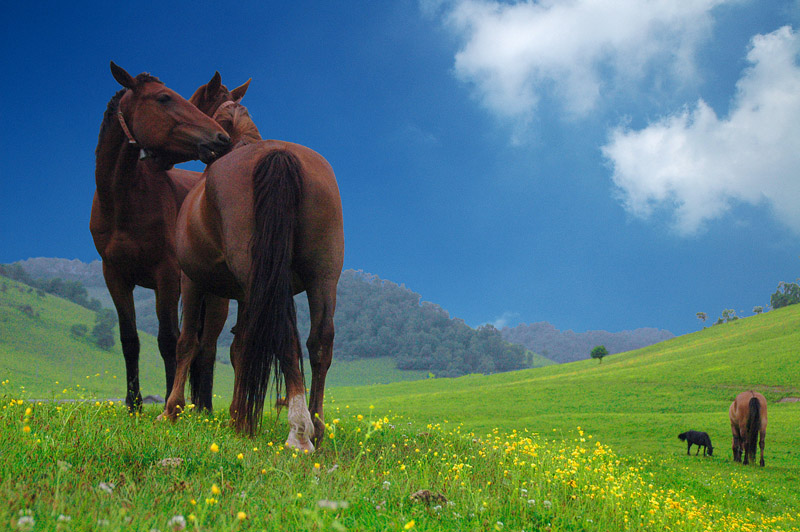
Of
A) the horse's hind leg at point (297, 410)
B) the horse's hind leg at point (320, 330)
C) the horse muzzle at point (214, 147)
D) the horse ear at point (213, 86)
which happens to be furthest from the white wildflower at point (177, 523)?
the horse ear at point (213, 86)

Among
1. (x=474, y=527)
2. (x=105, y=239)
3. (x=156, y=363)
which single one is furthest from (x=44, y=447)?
(x=156, y=363)

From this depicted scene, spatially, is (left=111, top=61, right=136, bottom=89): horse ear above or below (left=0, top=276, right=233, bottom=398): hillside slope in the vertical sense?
above

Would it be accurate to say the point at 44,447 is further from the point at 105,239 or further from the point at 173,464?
the point at 105,239

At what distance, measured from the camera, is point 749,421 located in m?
14.0

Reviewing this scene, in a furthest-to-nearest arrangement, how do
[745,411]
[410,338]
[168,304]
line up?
[410,338] → [745,411] → [168,304]

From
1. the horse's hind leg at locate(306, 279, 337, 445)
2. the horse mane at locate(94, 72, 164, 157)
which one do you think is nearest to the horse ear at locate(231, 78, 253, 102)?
the horse mane at locate(94, 72, 164, 157)

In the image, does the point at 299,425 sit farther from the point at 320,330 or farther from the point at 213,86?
the point at 213,86

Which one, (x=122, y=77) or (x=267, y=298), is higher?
(x=122, y=77)

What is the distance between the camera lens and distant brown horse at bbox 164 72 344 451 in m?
4.49

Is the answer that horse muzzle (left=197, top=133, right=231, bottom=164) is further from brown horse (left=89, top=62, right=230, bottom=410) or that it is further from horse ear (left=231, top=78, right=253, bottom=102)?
horse ear (left=231, top=78, right=253, bottom=102)

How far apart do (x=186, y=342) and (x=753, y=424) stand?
14914mm

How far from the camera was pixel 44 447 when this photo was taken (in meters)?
3.26

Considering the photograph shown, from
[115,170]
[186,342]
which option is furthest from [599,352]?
[115,170]

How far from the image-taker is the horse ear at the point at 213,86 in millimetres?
7024
